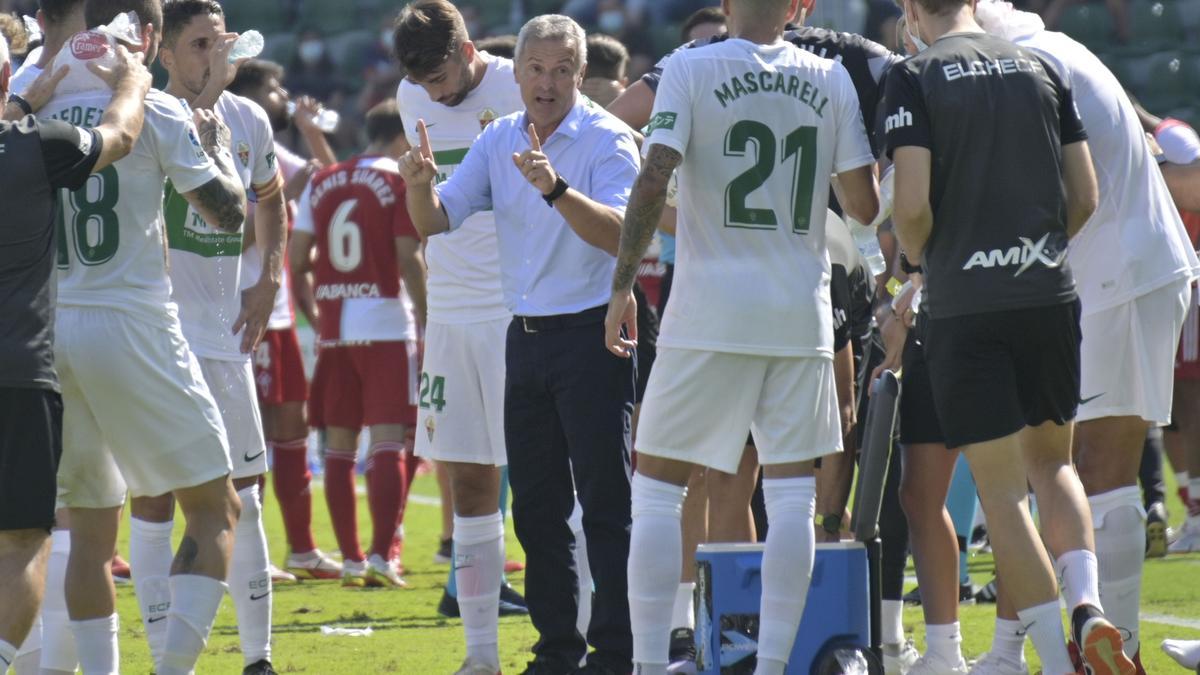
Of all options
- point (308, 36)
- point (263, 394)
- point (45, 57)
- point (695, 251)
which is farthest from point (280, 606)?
point (308, 36)

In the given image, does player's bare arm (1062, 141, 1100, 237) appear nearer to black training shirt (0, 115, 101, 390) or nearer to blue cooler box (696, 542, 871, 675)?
blue cooler box (696, 542, 871, 675)

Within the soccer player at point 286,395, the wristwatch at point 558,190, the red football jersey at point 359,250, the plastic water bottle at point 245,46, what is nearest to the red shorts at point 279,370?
the soccer player at point 286,395

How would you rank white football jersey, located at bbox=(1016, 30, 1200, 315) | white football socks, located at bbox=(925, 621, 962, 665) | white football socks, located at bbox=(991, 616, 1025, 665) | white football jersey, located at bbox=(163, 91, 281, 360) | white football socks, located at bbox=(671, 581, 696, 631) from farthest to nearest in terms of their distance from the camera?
1. white football socks, located at bbox=(671, 581, 696, 631)
2. white football jersey, located at bbox=(163, 91, 281, 360)
3. white football socks, located at bbox=(925, 621, 962, 665)
4. white football socks, located at bbox=(991, 616, 1025, 665)
5. white football jersey, located at bbox=(1016, 30, 1200, 315)

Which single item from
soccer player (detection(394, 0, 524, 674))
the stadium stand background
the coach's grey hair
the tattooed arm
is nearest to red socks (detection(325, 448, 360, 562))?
soccer player (detection(394, 0, 524, 674))

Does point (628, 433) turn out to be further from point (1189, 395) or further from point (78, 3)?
point (1189, 395)

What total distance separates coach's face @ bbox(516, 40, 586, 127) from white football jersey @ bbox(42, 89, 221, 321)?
1101 millimetres

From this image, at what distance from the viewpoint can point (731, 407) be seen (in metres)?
4.64

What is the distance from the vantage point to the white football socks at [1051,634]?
452cm

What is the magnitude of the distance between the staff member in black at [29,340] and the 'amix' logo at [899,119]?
2.09 meters

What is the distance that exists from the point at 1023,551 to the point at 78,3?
3186 millimetres

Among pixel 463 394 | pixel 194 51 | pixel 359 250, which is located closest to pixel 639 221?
pixel 463 394

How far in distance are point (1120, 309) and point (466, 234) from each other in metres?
2.38

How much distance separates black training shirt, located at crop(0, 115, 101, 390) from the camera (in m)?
4.23

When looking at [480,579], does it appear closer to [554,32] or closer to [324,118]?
[554,32]
